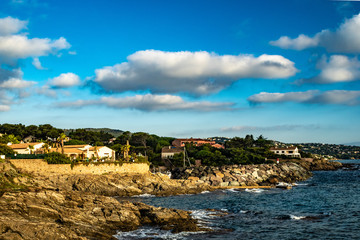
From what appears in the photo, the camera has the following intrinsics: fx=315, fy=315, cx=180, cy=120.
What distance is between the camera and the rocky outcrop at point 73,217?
74.7 ft

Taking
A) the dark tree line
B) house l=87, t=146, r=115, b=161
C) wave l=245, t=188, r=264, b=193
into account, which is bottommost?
wave l=245, t=188, r=264, b=193

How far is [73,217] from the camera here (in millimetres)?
28547

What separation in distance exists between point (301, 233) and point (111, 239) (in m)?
16.7

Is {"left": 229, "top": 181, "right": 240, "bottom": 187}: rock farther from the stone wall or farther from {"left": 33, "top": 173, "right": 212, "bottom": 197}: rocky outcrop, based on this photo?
the stone wall

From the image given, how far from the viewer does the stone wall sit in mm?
55312

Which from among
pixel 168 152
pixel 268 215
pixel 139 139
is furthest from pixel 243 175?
pixel 139 139

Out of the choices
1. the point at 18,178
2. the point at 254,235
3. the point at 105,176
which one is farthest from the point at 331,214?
the point at 18,178

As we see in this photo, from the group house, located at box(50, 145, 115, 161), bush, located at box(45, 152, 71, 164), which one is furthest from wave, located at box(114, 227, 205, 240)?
house, located at box(50, 145, 115, 161)

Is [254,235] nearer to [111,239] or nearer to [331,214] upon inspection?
[111,239]

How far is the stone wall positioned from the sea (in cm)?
1367

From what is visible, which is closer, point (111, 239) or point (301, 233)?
point (111, 239)

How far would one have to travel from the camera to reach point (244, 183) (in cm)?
7031

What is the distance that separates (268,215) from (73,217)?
71.4 feet

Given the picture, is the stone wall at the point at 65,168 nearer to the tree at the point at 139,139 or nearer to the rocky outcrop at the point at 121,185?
the rocky outcrop at the point at 121,185
